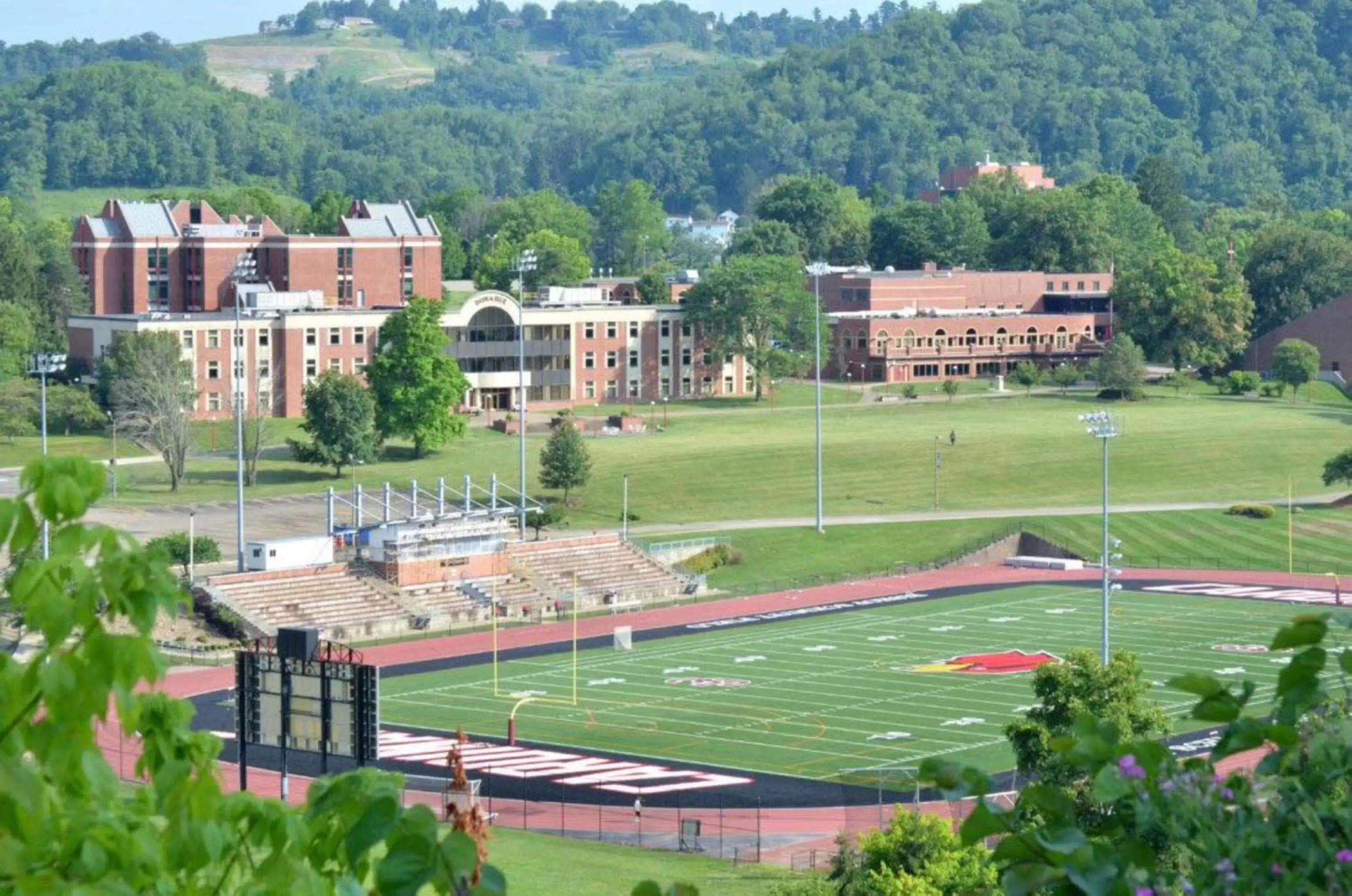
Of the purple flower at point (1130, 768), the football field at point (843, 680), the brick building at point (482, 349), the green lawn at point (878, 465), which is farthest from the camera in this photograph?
the brick building at point (482, 349)

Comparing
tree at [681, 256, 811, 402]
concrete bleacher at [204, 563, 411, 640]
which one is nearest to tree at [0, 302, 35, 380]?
tree at [681, 256, 811, 402]

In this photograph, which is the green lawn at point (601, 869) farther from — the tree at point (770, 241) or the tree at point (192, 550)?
the tree at point (770, 241)

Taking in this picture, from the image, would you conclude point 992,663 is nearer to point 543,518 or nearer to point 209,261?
point 543,518

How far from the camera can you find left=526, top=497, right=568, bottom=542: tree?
3177 inches

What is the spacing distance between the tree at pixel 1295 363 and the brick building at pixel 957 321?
16363mm

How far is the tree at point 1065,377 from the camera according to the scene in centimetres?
12412

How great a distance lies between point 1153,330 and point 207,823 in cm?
12595

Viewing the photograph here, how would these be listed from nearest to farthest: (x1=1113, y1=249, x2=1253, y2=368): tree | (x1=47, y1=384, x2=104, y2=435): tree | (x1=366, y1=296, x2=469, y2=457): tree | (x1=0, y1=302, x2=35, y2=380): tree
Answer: (x1=366, y1=296, x2=469, y2=457): tree, (x1=47, y1=384, x2=104, y2=435): tree, (x1=0, y1=302, x2=35, y2=380): tree, (x1=1113, y1=249, x2=1253, y2=368): tree

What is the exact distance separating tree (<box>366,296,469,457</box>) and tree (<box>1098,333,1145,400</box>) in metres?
35.9

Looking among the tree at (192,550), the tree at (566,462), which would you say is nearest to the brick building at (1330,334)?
the tree at (566,462)

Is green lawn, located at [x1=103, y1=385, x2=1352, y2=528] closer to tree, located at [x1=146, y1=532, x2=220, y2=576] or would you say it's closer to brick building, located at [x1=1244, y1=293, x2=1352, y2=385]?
tree, located at [x1=146, y1=532, x2=220, y2=576]

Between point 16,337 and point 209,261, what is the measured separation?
11.2m

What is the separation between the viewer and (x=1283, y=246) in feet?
470

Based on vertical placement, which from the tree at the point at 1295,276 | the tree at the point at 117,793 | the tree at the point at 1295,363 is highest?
the tree at the point at 1295,276
